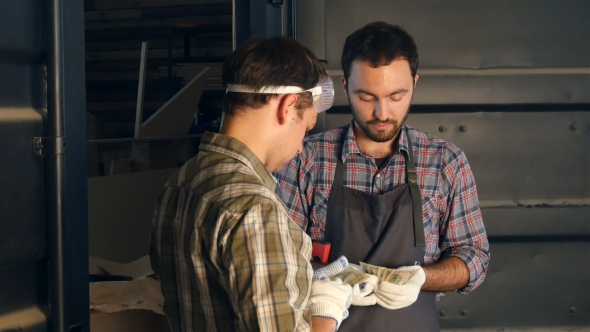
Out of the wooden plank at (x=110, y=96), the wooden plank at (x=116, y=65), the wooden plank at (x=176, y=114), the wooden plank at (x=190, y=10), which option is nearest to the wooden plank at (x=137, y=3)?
the wooden plank at (x=190, y=10)

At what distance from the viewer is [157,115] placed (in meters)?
3.62

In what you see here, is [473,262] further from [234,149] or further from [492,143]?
[234,149]

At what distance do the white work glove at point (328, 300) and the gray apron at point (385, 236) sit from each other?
0.56 meters

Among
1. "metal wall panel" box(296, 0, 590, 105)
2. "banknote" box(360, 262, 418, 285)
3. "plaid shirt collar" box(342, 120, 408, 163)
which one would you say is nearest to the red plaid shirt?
"plaid shirt collar" box(342, 120, 408, 163)

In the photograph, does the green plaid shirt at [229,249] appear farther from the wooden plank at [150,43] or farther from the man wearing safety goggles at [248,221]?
the wooden plank at [150,43]

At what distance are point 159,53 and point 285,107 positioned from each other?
7161 millimetres

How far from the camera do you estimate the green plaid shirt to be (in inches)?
50.2

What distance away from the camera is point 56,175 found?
1.56 metres

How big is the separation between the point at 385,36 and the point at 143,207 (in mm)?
1589

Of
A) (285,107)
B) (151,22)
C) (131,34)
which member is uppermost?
(151,22)

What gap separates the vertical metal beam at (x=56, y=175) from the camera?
1555 mm

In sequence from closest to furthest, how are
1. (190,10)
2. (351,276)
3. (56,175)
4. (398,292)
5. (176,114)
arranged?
(56,175), (351,276), (398,292), (176,114), (190,10)

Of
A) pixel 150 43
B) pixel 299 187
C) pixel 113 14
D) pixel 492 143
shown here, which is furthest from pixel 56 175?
pixel 113 14

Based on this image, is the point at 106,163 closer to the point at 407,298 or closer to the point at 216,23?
the point at 407,298
